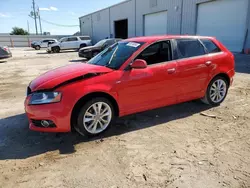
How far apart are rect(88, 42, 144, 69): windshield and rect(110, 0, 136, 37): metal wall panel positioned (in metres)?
21.9

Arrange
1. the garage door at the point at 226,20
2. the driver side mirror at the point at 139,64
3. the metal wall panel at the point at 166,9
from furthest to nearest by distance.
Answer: the metal wall panel at the point at 166,9 → the garage door at the point at 226,20 → the driver side mirror at the point at 139,64

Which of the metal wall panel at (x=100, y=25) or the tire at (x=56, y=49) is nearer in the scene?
the tire at (x=56, y=49)

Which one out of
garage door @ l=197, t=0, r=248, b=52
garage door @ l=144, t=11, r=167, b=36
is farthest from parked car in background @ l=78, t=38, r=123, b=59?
garage door @ l=144, t=11, r=167, b=36

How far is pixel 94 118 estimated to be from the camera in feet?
11.8

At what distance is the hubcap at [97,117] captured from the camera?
3.53 m

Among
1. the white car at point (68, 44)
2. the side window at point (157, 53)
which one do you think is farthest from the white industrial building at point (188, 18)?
the side window at point (157, 53)

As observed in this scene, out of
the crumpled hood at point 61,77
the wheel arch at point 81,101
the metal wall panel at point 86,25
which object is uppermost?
the metal wall panel at point 86,25

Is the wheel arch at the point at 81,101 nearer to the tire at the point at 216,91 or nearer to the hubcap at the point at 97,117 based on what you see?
the hubcap at the point at 97,117

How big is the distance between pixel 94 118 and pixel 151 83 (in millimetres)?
1189

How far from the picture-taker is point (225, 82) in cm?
498

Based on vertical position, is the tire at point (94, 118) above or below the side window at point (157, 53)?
below

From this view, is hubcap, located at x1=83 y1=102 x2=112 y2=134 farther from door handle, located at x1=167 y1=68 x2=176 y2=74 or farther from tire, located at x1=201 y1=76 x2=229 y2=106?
tire, located at x1=201 y1=76 x2=229 y2=106

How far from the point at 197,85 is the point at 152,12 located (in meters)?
18.9

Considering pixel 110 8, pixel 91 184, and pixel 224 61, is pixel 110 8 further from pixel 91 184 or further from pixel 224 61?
pixel 91 184
